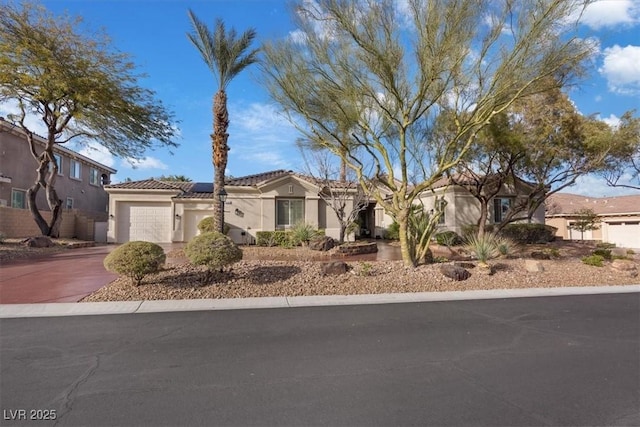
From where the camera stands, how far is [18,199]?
23547 mm

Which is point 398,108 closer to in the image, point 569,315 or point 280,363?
point 569,315

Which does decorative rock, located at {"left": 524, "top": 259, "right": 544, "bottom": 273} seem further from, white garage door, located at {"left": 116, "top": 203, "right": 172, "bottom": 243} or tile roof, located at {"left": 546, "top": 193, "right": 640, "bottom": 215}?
tile roof, located at {"left": 546, "top": 193, "right": 640, "bottom": 215}

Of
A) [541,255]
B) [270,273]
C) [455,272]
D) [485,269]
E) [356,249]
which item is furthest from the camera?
[356,249]

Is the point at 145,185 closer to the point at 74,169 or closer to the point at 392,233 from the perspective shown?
the point at 74,169

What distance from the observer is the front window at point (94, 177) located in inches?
1266

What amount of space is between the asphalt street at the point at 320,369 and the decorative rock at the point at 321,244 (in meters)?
10.2

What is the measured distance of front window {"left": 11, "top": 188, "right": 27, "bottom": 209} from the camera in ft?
75.3

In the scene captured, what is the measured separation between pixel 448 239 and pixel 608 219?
66.6 ft

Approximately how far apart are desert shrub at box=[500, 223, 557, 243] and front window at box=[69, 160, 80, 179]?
99.3 feet

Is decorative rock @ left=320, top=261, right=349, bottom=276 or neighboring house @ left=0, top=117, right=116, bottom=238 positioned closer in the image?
decorative rock @ left=320, top=261, right=349, bottom=276

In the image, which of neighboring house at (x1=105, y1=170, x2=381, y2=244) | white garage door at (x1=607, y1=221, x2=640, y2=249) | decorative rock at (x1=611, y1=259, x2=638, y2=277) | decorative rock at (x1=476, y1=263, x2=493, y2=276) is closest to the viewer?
decorative rock at (x1=476, y1=263, x2=493, y2=276)

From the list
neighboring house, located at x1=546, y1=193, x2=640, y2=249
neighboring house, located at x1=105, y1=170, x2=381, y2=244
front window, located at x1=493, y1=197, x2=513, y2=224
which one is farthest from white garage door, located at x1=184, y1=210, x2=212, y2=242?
neighboring house, located at x1=546, y1=193, x2=640, y2=249

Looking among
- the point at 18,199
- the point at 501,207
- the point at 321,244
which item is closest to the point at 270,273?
the point at 321,244

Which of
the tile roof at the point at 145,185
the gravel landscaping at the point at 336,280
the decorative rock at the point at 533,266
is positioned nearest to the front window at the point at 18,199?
the tile roof at the point at 145,185
